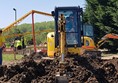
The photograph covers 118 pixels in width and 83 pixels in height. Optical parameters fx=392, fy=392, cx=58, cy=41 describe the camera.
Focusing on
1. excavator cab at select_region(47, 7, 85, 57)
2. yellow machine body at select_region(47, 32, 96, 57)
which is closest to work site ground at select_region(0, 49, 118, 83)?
yellow machine body at select_region(47, 32, 96, 57)

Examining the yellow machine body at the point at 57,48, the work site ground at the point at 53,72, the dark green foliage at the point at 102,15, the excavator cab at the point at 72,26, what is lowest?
the work site ground at the point at 53,72

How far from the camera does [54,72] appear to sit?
12.6 meters

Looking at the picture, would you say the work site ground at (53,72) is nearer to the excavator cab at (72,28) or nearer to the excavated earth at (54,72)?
the excavated earth at (54,72)

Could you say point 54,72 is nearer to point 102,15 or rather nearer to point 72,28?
point 72,28

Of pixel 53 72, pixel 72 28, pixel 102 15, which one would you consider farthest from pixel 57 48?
pixel 102 15

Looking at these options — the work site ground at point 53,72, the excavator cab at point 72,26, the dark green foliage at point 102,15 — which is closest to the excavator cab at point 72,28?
the excavator cab at point 72,26

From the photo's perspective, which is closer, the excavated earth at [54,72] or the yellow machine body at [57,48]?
the excavated earth at [54,72]

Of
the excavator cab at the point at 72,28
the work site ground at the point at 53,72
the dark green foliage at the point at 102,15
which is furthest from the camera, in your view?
the dark green foliage at the point at 102,15

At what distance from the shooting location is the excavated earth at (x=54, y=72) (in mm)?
11893

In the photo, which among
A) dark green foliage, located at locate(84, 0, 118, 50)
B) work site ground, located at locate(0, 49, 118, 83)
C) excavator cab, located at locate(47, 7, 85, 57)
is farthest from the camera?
dark green foliage, located at locate(84, 0, 118, 50)

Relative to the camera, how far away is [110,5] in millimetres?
35531

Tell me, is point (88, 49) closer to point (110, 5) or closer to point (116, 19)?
point (116, 19)

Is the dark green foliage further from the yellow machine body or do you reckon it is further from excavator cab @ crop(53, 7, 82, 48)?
excavator cab @ crop(53, 7, 82, 48)

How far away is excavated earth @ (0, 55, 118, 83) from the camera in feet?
39.0
